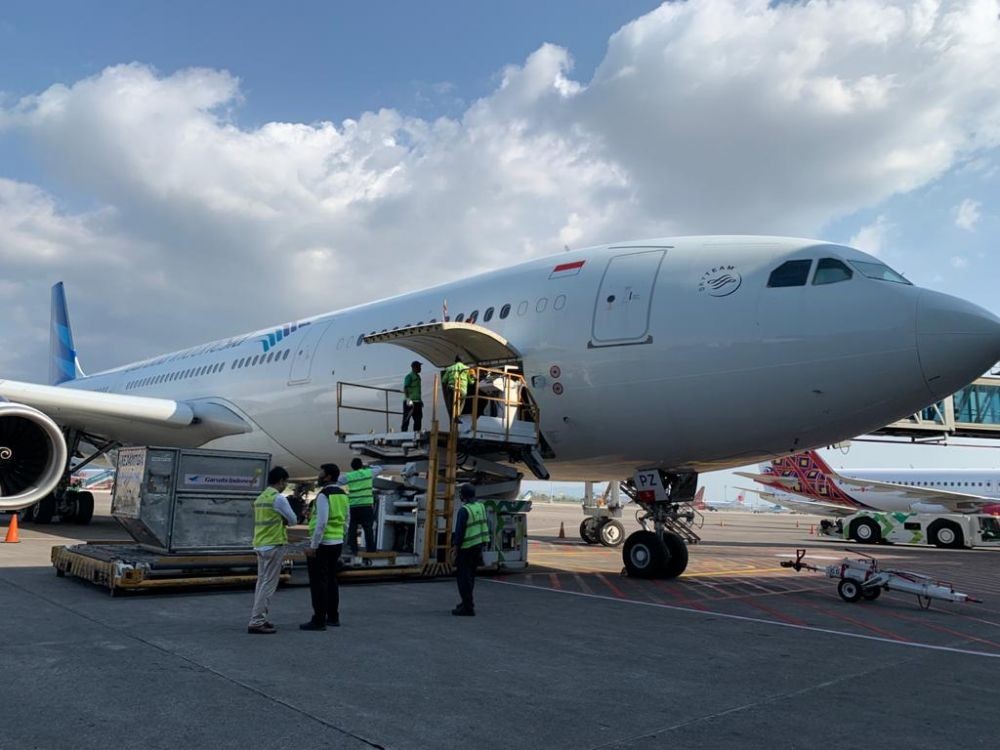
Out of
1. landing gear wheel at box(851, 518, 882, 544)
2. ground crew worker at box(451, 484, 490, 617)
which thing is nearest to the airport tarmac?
ground crew worker at box(451, 484, 490, 617)

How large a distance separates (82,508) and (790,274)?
17714mm

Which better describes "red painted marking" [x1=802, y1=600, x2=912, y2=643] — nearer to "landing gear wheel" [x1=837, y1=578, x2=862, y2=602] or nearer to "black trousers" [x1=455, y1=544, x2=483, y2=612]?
"landing gear wheel" [x1=837, y1=578, x2=862, y2=602]

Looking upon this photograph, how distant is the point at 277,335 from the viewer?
53.5 feet

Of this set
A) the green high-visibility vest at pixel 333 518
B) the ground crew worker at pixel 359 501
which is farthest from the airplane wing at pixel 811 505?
the green high-visibility vest at pixel 333 518

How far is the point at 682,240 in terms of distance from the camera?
10.5 meters

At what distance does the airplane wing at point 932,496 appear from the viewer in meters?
28.8

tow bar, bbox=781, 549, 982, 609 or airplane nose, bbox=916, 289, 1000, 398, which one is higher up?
airplane nose, bbox=916, 289, 1000, 398

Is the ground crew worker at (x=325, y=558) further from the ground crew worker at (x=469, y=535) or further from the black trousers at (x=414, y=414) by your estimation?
the black trousers at (x=414, y=414)

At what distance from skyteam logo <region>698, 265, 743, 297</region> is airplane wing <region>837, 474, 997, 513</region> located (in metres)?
24.2

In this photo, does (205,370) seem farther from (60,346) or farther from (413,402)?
(60,346)

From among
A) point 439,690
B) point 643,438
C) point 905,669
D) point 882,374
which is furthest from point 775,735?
point 643,438

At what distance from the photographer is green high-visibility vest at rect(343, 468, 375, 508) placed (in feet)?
34.4


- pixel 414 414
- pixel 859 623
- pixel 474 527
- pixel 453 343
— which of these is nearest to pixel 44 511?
pixel 414 414

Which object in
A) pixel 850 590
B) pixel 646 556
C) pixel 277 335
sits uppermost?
pixel 277 335
